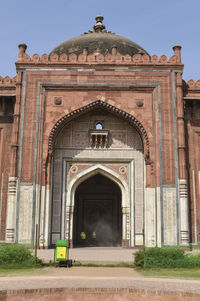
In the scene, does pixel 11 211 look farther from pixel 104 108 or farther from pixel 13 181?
pixel 104 108

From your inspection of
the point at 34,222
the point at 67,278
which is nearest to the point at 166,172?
the point at 34,222

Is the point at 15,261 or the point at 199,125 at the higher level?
the point at 199,125

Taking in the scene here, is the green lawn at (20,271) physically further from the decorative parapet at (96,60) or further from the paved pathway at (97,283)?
the decorative parapet at (96,60)

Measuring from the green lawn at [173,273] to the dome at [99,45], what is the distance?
1182cm

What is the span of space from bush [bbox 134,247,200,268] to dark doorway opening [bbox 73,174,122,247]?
7532 millimetres

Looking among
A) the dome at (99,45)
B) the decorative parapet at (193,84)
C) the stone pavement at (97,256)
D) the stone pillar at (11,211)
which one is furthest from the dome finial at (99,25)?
the stone pavement at (97,256)

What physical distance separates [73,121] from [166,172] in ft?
13.4

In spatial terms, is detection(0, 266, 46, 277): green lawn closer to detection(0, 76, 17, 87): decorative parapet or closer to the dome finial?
detection(0, 76, 17, 87): decorative parapet

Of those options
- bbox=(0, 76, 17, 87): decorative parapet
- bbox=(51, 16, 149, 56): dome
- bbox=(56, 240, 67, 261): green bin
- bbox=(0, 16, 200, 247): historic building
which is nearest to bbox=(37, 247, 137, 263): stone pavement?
bbox=(56, 240, 67, 261): green bin

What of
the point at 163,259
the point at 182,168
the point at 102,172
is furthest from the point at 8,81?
the point at 163,259

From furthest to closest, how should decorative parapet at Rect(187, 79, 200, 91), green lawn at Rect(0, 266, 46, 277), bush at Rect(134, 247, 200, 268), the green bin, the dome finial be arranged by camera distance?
the dome finial
decorative parapet at Rect(187, 79, 200, 91)
the green bin
bush at Rect(134, 247, 200, 268)
green lawn at Rect(0, 266, 46, 277)

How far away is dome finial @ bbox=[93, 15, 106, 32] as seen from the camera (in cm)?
2012

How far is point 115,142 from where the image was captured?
13.3 m

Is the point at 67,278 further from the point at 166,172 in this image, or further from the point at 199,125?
the point at 199,125
